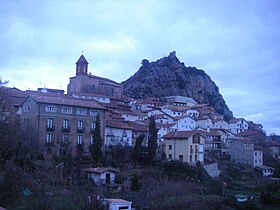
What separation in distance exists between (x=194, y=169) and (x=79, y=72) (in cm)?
3797

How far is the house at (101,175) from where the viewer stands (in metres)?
31.4

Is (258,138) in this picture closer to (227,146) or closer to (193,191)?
(227,146)

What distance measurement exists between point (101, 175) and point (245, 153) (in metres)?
29.8

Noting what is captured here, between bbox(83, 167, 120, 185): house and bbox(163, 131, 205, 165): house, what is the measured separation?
13.9m

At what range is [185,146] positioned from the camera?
4397cm

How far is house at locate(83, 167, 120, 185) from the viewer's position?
103 feet

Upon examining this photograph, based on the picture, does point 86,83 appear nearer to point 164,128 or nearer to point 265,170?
point 164,128

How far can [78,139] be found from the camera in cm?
3931

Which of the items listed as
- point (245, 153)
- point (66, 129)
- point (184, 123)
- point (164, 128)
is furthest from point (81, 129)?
point (184, 123)

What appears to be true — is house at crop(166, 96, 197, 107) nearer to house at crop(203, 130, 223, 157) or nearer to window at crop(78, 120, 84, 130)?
house at crop(203, 130, 223, 157)

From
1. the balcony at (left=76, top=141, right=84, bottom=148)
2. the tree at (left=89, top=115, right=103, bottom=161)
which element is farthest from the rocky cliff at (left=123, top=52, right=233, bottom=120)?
the tree at (left=89, top=115, right=103, bottom=161)

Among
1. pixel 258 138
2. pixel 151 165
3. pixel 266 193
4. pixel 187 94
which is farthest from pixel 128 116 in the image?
pixel 187 94

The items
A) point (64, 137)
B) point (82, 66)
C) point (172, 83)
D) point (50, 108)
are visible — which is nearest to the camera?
point (50, 108)

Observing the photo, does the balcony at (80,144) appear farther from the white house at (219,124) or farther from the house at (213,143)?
the white house at (219,124)
